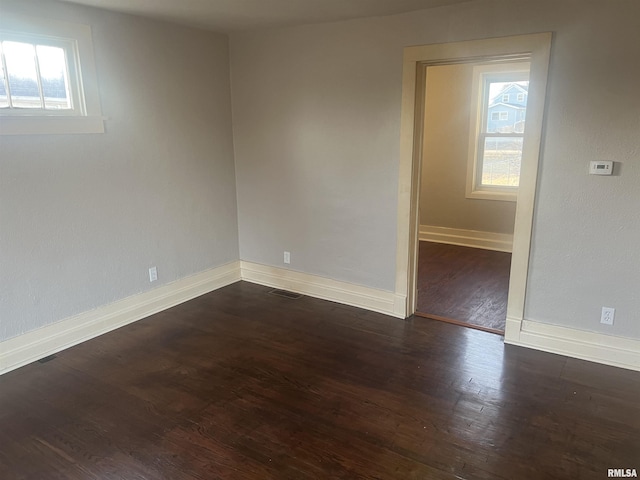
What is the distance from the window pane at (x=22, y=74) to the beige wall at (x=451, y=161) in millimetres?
4197

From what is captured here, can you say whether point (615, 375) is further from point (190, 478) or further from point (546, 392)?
point (190, 478)

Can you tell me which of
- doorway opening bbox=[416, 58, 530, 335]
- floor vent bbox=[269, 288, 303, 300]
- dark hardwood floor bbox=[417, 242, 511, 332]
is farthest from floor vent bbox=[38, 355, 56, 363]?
doorway opening bbox=[416, 58, 530, 335]

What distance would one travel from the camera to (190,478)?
204 centimetres

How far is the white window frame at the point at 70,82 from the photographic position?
9.09ft

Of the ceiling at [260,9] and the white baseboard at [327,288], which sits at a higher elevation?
the ceiling at [260,9]

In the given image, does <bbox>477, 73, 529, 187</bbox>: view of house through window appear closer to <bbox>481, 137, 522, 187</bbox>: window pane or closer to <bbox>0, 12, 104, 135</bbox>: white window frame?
<bbox>481, 137, 522, 187</bbox>: window pane

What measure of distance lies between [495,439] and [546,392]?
0.62m

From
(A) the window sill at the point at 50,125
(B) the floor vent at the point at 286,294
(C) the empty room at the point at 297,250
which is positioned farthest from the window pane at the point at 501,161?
(A) the window sill at the point at 50,125

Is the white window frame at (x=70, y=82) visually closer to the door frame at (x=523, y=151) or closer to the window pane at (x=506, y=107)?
the door frame at (x=523, y=151)

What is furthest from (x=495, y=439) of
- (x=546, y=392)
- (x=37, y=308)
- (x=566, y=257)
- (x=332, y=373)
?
(x=37, y=308)

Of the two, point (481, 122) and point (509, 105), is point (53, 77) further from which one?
point (509, 105)

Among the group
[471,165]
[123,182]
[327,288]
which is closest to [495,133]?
[471,165]

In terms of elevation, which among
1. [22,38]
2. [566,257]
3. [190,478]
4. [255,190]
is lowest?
[190,478]

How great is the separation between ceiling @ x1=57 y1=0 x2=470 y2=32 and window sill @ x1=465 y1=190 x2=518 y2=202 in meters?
3.16
